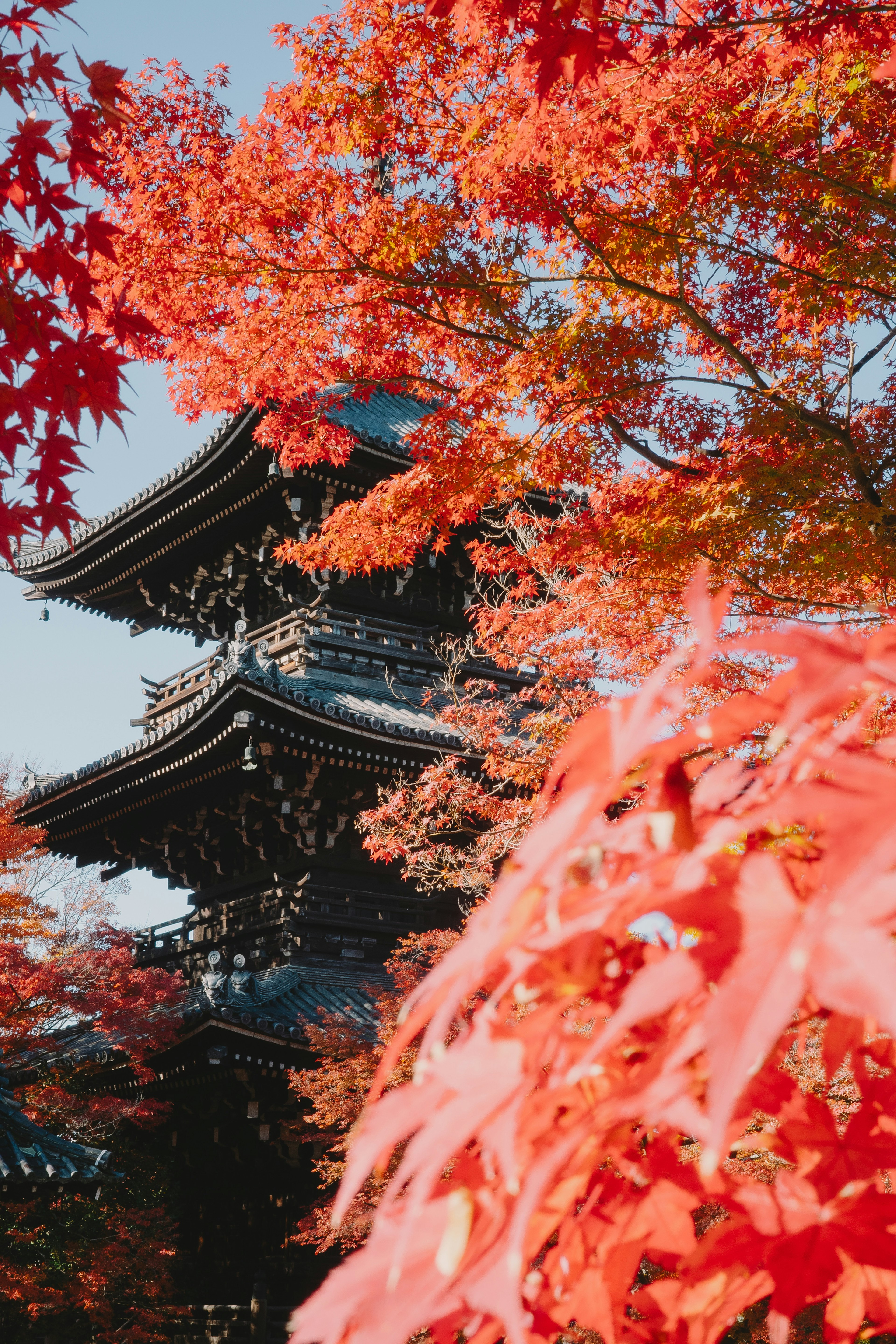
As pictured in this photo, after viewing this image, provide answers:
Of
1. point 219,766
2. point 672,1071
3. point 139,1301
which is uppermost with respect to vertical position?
point 219,766

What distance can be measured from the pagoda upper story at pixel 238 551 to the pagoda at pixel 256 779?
0.11 ft

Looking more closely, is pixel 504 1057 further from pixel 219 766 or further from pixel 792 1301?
pixel 219 766

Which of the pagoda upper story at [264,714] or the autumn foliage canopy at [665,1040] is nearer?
the autumn foliage canopy at [665,1040]

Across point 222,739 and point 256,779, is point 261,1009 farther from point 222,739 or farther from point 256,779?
point 222,739

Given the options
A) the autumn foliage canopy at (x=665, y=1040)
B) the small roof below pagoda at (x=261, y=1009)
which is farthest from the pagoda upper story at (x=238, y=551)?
the autumn foliage canopy at (x=665, y=1040)

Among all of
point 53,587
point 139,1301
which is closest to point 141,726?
point 53,587

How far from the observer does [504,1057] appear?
22.2 inches

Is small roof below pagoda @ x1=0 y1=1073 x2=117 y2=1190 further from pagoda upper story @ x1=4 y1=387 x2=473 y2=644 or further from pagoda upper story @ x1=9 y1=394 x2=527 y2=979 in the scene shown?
pagoda upper story @ x1=4 y1=387 x2=473 y2=644

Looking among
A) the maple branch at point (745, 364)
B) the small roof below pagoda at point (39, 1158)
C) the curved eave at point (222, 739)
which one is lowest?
the small roof below pagoda at point (39, 1158)

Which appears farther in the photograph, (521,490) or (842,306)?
(521,490)

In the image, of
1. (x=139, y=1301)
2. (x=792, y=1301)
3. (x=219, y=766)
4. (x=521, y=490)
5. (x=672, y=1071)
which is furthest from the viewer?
(x=219, y=766)

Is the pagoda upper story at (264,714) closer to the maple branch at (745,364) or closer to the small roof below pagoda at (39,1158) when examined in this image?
the small roof below pagoda at (39,1158)

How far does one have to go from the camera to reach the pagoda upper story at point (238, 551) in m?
11.7

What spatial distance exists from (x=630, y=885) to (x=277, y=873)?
1118cm
